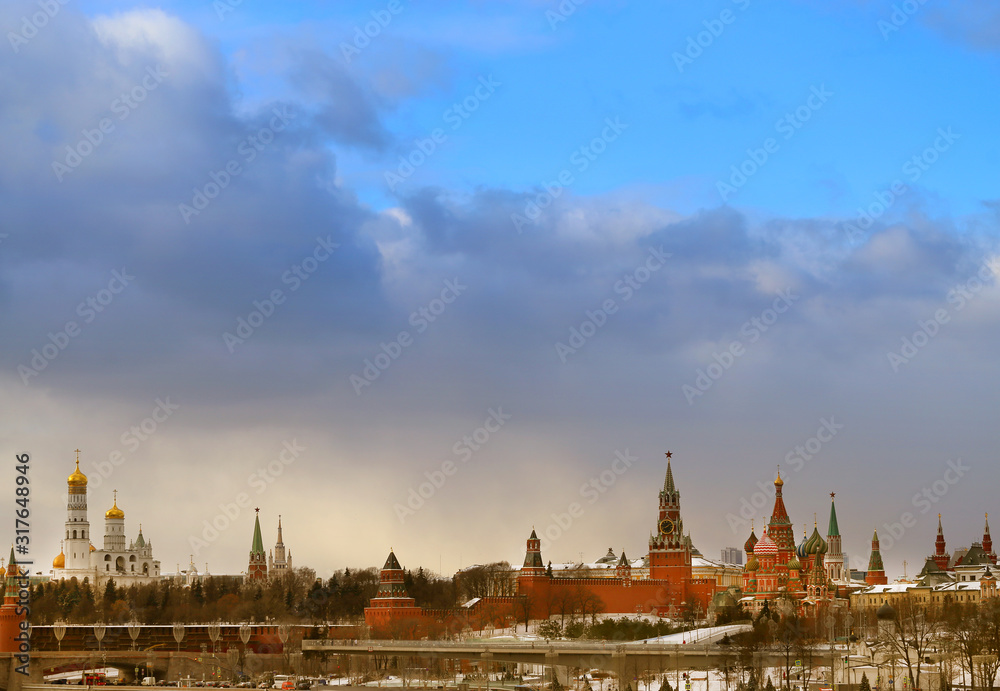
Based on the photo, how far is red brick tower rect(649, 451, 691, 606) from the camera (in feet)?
545

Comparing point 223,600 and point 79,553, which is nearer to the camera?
point 223,600

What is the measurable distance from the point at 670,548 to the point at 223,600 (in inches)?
1893

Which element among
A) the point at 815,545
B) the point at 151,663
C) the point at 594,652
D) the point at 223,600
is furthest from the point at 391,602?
the point at 815,545

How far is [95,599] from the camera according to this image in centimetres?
17150

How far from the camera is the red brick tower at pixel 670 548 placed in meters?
166

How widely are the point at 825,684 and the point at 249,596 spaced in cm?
8965

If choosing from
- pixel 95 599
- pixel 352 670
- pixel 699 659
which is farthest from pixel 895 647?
pixel 95 599

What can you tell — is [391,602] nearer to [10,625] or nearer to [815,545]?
[10,625]

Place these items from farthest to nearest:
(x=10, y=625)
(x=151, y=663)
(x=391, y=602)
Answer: (x=391, y=602) → (x=151, y=663) → (x=10, y=625)

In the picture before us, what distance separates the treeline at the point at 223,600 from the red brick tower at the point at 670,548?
23571 millimetres

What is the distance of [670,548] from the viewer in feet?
553

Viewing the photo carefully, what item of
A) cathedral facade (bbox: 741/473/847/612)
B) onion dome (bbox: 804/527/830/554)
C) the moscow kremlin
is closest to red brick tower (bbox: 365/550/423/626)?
the moscow kremlin

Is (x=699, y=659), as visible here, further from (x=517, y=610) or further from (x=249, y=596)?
(x=249, y=596)

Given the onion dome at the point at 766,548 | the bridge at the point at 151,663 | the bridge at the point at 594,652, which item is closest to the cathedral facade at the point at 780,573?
the onion dome at the point at 766,548
